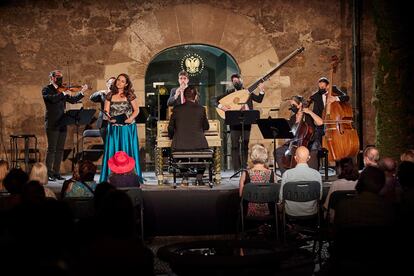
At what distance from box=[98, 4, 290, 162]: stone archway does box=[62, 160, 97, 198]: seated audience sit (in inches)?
234

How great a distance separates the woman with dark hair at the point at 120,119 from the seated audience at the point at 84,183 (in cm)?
249

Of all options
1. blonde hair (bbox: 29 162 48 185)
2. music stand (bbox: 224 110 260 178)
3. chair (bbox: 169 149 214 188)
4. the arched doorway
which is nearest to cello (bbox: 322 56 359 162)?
music stand (bbox: 224 110 260 178)

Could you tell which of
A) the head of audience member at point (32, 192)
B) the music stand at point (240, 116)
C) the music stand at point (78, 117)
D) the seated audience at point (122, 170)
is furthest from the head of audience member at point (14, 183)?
the music stand at point (240, 116)

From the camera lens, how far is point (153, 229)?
337 inches

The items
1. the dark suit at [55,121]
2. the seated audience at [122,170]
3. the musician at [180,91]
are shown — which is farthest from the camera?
the dark suit at [55,121]

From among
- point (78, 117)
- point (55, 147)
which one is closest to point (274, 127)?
point (78, 117)

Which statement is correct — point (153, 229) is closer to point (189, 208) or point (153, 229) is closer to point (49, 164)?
point (189, 208)

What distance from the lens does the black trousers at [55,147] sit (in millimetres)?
11008

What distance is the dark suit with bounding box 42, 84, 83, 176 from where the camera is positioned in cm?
1082

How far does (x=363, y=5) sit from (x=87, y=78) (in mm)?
5623

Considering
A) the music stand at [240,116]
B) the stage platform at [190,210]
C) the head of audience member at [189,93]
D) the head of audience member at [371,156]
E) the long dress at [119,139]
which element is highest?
the head of audience member at [189,93]

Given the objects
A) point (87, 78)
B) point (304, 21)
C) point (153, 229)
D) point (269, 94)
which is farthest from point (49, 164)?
point (304, 21)

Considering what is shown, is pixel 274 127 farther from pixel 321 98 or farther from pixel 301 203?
pixel 301 203

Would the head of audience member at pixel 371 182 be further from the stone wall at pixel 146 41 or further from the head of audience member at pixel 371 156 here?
the stone wall at pixel 146 41
